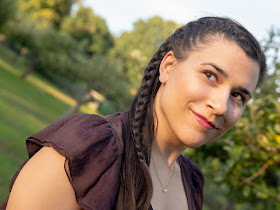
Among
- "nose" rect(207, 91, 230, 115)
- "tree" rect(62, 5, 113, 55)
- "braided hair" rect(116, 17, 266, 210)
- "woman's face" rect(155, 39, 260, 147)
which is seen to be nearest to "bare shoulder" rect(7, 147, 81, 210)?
"braided hair" rect(116, 17, 266, 210)

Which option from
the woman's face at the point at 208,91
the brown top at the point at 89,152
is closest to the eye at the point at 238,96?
the woman's face at the point at 208,91

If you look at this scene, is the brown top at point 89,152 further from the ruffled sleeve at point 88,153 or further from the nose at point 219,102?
the nose at point 219,102

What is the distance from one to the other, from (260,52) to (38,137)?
125cm

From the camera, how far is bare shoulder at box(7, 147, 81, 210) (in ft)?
4.53

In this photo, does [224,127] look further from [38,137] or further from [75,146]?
[38,137]

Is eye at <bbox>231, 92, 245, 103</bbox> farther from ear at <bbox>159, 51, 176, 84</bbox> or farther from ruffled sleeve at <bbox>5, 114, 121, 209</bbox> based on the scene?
ruffled sleeve at <bbox>5, 114, 121, 209</bbox>

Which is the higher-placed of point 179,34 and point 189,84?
point 179,34

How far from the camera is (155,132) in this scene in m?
2.03

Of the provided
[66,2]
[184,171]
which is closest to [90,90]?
[184,171]

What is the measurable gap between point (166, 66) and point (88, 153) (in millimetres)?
775

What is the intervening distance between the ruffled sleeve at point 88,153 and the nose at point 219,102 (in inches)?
20.1

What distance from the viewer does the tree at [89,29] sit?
40.6m

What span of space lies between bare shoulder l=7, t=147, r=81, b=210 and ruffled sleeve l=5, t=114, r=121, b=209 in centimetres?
3

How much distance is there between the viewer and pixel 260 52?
190 centimetres
